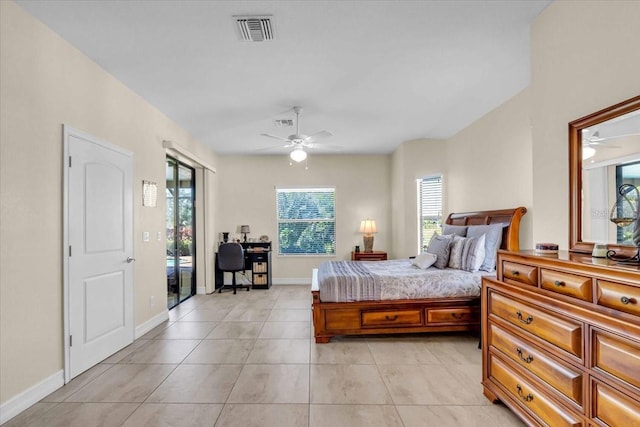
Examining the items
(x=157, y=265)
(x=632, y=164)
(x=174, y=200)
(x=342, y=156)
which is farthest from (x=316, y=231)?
(x=632, y=164)

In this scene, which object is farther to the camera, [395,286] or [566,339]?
[395,286]

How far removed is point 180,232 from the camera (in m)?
5.50

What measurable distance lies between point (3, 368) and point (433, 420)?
288 centimetres

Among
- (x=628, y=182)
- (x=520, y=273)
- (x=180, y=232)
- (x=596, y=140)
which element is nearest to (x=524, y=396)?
(x=520, y=273)

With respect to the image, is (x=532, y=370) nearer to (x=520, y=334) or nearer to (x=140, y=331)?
(x=520, y=334)

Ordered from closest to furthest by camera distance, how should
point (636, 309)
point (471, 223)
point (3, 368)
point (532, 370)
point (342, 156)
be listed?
point (636, 309), point (532, 370), point (3, 368), point (471, 223), point (342, 156)

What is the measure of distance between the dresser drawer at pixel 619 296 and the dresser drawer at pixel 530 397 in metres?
0.59

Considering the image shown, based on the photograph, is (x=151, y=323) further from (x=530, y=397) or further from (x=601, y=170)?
(x=601, y=170)

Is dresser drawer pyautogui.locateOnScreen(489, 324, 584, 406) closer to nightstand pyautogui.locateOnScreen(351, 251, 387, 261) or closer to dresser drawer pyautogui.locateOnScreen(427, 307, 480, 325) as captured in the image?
dresser drawer pyautogui.locateOnScreen(427, 307, 480, 325)

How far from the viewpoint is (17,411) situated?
2.20m

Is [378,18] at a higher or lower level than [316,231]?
higher

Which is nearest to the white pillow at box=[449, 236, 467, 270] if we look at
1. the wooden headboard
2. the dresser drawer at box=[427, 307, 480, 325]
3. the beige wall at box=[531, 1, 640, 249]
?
the wooden headboard

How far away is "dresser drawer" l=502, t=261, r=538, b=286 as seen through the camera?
185 centimetres

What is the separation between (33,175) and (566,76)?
→ 3.88m
